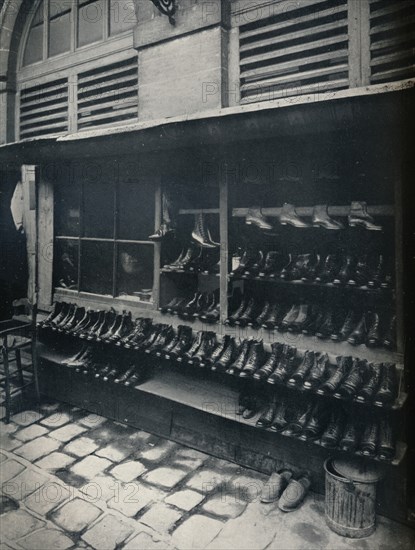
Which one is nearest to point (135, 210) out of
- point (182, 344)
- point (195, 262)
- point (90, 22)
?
point (195, 262)

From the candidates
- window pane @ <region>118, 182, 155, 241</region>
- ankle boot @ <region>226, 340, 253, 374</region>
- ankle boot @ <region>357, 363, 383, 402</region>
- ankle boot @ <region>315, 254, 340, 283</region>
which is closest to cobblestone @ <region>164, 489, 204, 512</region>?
ankle boot @ <region>226, 340, 253, 374</region>

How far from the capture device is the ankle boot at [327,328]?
463cm

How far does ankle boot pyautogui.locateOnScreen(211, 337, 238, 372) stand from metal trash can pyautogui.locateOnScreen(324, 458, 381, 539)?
5.27 ft

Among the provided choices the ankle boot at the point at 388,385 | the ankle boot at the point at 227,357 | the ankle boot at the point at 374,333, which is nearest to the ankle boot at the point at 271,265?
the ankle boot at the point at 227,357

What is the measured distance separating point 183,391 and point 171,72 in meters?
4.41

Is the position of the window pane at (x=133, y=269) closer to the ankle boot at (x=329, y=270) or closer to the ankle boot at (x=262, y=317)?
the ankle boot at (x=262, y=317)

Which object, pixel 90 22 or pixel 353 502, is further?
pixel 90 22

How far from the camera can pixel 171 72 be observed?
19.4 feet

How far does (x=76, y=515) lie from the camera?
4.30m

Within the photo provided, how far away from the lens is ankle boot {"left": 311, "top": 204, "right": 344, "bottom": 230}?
457cm

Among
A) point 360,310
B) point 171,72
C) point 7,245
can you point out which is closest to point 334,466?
point 360,310

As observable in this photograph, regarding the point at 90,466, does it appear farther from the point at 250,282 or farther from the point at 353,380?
the point at 353,380

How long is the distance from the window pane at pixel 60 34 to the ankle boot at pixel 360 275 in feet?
21.5

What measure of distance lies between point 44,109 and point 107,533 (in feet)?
23.6
